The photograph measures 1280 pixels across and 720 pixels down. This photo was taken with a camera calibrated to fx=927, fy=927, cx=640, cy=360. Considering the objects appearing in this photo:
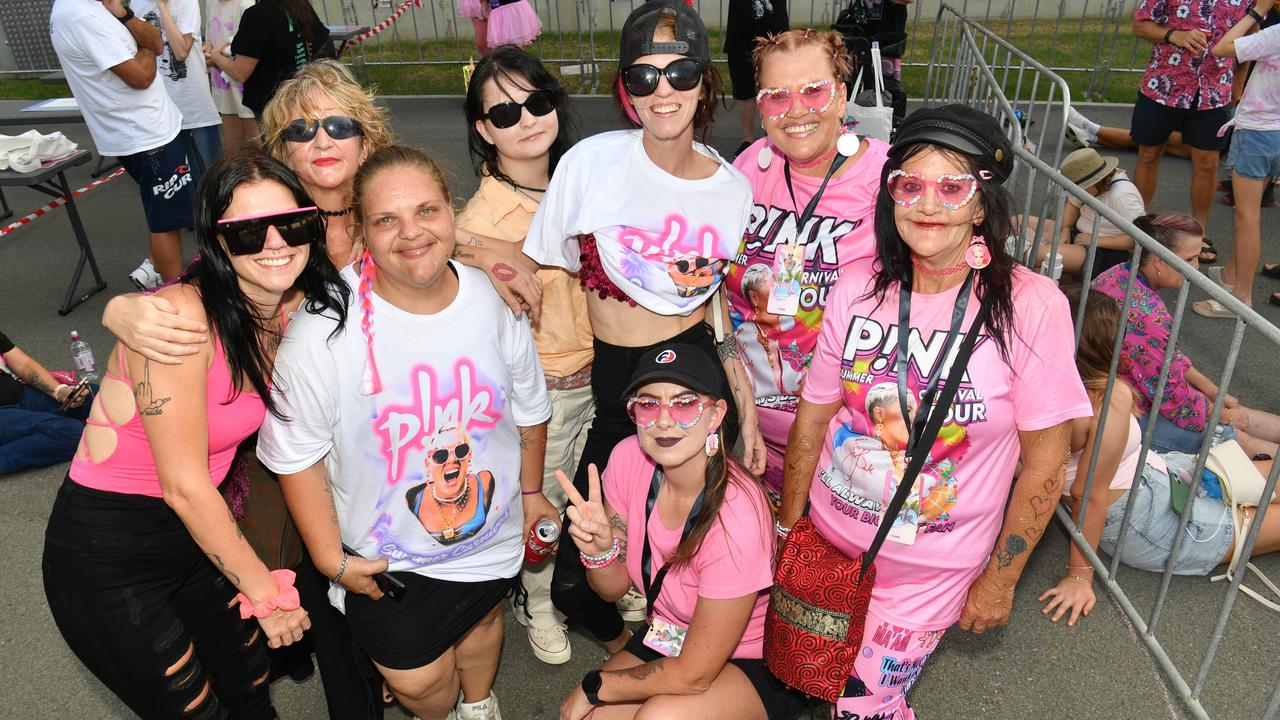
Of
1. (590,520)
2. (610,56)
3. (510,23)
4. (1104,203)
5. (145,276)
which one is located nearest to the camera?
(590,520)

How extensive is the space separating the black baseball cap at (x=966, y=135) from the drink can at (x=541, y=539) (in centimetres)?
171

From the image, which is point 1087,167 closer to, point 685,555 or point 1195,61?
point 1195,61

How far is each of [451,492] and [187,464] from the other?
0.73 m

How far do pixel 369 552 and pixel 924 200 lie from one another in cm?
192

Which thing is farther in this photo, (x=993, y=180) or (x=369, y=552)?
(x=369, y=552)

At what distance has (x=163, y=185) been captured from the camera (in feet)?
20.3

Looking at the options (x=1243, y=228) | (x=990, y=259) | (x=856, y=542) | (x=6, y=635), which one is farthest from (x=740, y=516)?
(x=1243, y=228)

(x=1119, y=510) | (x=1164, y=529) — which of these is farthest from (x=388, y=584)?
(x=1164, y=529)

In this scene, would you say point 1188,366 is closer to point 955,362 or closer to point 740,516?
point 955,362

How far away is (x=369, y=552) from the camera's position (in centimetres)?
284

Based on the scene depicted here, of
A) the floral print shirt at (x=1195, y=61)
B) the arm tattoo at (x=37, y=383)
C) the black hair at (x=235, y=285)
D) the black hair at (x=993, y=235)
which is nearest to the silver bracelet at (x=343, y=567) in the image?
the black hair at (x=235, y=285)

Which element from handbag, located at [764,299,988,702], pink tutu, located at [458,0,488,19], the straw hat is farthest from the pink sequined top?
pink tutu, located at [458,0,488,19]

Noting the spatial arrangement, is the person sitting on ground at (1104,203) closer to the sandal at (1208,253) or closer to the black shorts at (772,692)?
the sandal at (1208,253)

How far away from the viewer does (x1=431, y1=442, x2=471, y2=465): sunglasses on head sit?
2740 mm
